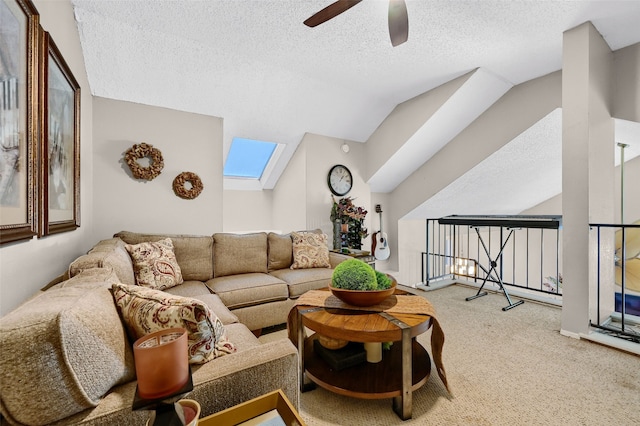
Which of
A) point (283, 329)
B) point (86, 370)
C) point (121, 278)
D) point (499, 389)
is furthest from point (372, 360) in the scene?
point (121, 278)

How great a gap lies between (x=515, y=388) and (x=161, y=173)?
A: 3.77 m

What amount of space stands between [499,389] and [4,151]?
275cm

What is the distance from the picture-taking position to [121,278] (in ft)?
5.32

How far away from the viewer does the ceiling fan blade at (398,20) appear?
1.71 meters

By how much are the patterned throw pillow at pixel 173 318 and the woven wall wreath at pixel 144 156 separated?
2.51 metres

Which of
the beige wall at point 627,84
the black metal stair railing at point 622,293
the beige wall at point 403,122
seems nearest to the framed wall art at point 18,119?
the beige wall at point 403,122

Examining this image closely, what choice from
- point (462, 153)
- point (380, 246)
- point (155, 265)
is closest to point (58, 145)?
point (155, 265)

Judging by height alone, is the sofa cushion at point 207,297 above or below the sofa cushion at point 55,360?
below

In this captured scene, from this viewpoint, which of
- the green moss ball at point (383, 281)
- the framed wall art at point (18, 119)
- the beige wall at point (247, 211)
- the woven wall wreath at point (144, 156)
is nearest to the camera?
the framed wall art at point (18, 119)

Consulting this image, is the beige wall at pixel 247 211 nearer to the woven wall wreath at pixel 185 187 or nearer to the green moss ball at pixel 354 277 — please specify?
the woven wall wreath at pixel 185 187

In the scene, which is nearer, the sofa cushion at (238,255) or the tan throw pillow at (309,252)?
the sofa cushion at (238,255)

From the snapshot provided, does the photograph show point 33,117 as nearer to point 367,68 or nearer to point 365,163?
point 367,68

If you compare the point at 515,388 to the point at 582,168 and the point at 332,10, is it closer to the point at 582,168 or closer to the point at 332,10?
the point at 582,168

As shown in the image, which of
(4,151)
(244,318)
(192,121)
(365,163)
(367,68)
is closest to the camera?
(4,151)
